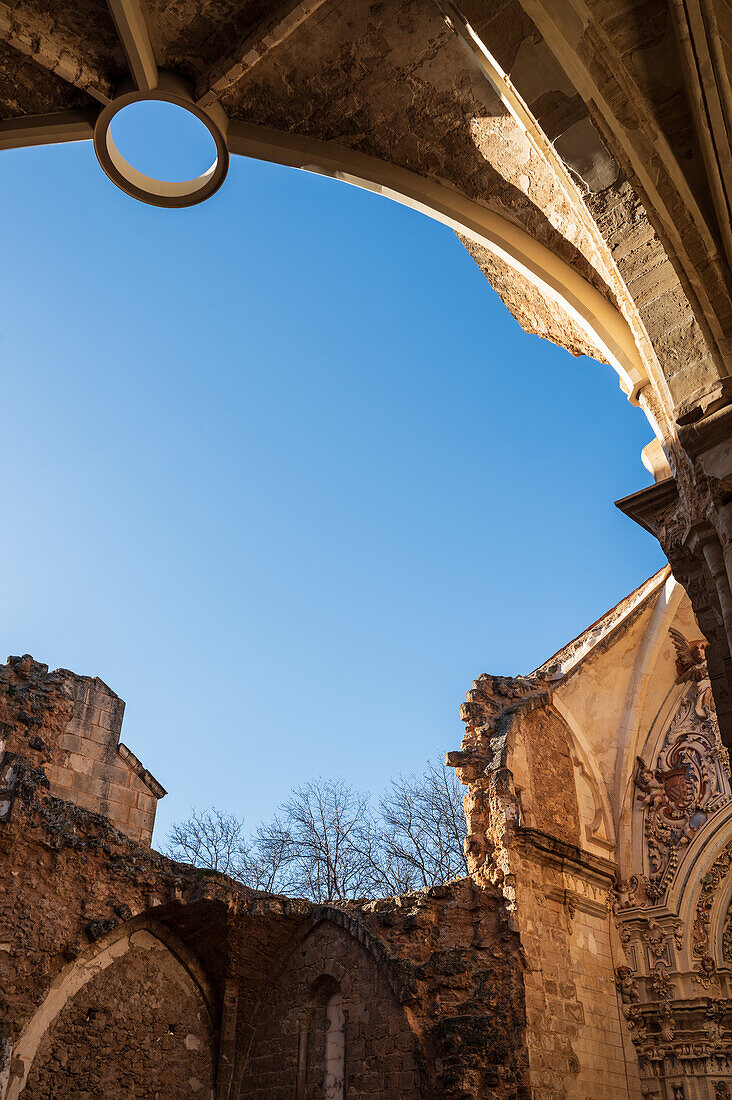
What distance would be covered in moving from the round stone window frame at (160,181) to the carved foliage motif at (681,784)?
881 cm

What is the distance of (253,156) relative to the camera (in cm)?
565

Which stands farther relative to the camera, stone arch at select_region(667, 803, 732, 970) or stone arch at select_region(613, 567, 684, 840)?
stone arch at select_region(613, 567, 684, 840)

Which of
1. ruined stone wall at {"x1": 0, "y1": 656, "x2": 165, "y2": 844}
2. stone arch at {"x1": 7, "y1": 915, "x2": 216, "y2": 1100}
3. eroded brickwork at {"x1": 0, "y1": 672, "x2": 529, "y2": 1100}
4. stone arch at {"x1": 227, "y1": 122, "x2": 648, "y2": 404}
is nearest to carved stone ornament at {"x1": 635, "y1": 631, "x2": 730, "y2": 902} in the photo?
eroded brickwork at {"x1": 0, "y1": 672, "x2": 529, "y2": 1100}

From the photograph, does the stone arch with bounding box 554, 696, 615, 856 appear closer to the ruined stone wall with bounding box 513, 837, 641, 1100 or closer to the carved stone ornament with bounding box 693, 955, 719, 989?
the ruined stone wall with bounding box 513, 837, 641, 1100

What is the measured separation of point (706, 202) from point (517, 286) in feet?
10.2

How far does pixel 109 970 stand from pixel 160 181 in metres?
8.43

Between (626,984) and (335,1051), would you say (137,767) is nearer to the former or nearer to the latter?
(335,1051)

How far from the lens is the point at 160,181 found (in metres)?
5.25

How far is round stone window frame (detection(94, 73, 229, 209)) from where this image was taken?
5.08 metres

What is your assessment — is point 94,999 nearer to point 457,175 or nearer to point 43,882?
point 43,882

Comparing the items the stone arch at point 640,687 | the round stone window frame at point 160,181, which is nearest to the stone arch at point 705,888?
the stone arch at point 640,687

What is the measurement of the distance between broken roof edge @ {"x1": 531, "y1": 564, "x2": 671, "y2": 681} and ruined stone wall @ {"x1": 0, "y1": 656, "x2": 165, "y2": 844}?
17.8 ft

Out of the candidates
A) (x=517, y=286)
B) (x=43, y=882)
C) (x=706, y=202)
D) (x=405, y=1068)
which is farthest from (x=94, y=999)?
(x=706, y=202)

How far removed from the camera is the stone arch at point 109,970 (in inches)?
359
